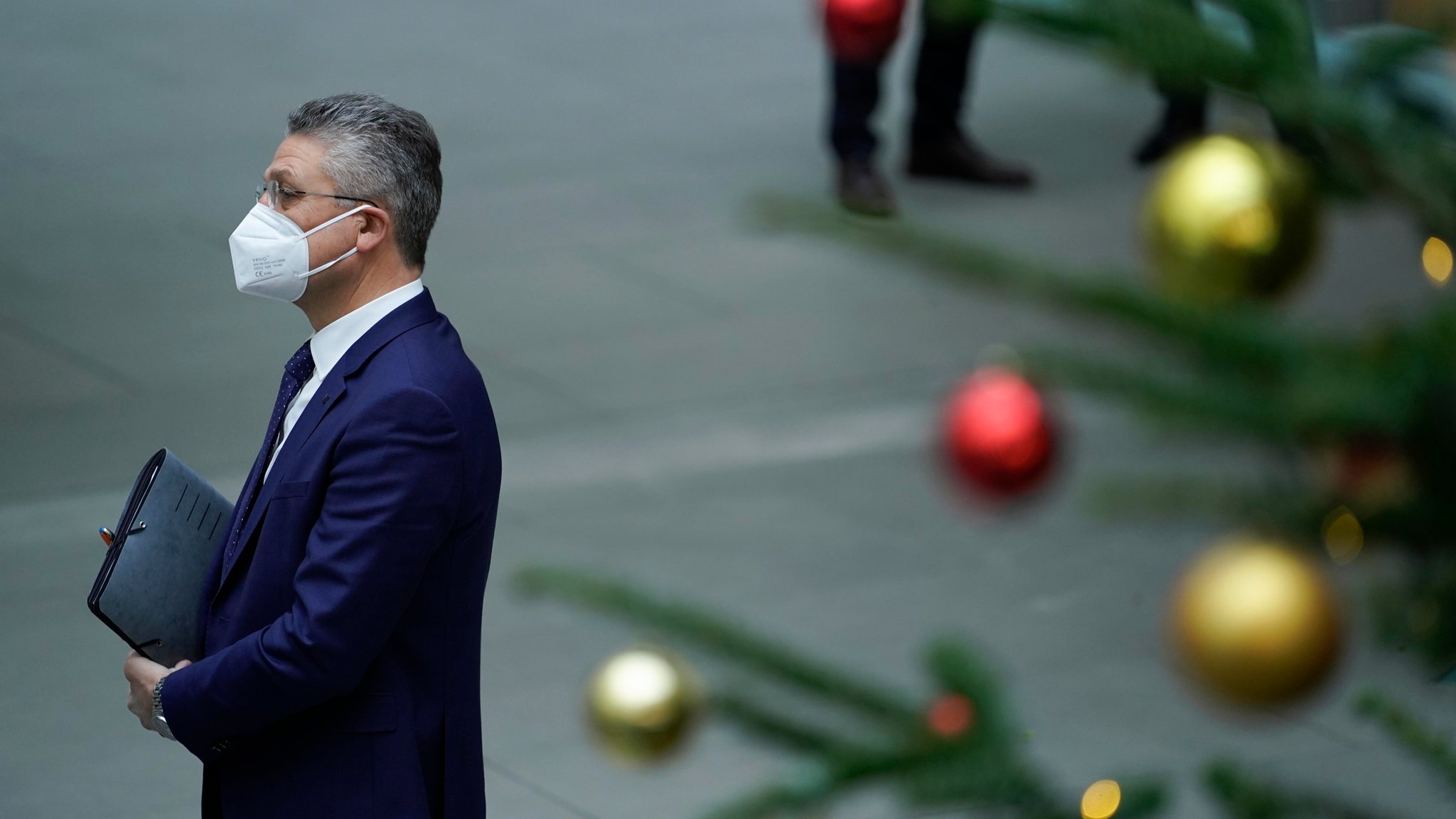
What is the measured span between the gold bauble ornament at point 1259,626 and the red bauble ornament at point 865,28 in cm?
62

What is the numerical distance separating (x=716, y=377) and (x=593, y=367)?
0.53 meters

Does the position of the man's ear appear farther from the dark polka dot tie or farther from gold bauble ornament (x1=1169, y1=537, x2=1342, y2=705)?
gold bauble ornament (x1=1169, y1=537, x2=1342, y2=705)

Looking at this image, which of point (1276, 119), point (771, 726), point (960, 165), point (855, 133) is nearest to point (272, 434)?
point (771, 726)

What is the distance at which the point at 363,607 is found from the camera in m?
2.47

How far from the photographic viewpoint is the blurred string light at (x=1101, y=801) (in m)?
1.08

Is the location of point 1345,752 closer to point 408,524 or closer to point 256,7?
point 408,524

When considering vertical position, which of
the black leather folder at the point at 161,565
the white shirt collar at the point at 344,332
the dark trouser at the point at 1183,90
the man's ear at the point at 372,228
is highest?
the dark trouser at the point at 1183,90

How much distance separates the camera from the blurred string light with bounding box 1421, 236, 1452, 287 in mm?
1188

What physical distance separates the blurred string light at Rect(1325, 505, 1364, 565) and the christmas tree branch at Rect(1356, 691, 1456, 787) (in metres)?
0.33

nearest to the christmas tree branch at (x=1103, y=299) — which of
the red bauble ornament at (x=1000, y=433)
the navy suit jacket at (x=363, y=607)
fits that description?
the red bauble ornament at (x=1000, y=433)

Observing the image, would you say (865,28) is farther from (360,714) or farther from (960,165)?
(960,165)

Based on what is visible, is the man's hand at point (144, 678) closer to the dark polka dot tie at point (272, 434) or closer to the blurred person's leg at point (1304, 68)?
the dark polka dot tie at point (272, 434)

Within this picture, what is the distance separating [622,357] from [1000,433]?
21.3ft

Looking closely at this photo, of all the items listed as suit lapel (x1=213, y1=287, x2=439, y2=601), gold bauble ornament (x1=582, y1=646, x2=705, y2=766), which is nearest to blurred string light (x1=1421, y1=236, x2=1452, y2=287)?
gold bauble ornament (x1=582, y1=646, x2=705, y2=766)
